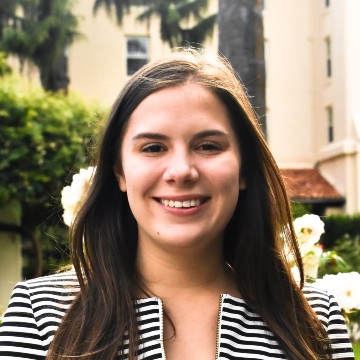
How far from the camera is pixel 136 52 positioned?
2455 cm

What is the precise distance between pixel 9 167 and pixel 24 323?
9531 mm

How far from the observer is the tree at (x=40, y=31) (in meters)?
20.4

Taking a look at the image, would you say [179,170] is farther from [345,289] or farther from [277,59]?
[277,59]

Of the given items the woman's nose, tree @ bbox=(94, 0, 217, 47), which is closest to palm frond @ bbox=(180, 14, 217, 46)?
tree @ bbox=(94, 0, 217, 47)

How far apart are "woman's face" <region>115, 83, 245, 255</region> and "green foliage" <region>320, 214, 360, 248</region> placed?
53.2 feet

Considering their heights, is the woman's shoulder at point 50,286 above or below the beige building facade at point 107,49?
below

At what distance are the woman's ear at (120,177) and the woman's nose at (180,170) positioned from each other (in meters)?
0.25

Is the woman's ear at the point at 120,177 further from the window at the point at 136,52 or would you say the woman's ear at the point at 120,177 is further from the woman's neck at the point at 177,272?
the window at the point at 136,52

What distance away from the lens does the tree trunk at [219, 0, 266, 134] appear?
24.2 feet

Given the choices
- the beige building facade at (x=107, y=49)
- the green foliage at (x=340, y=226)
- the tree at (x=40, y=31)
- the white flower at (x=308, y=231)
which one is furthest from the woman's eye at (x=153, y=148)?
the beige building facade at (x=107, y=49)

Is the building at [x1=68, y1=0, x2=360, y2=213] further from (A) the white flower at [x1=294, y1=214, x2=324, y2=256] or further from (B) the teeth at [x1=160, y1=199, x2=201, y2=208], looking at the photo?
(B) the teeth at [x1=160, y1=199, x2=201, y2=208]

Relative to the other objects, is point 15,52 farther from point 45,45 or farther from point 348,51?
point 348,51

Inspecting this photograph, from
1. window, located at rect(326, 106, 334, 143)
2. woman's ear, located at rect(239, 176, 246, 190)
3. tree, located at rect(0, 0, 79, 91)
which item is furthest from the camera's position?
window, located at rect(326, 106, 334, 143)

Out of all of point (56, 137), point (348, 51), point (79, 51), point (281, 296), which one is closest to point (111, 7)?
point (79, 51)
